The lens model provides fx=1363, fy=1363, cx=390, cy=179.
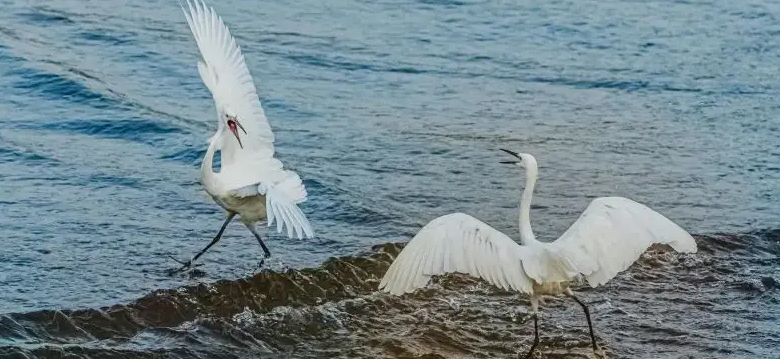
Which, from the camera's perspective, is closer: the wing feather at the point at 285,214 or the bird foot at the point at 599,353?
the wing feather at the point at 285,214

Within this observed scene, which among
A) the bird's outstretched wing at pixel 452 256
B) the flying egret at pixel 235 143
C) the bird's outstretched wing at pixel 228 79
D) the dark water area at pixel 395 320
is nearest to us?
the bird's outstretched wing at pixel 452 256

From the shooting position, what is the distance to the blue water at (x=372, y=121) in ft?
33.9

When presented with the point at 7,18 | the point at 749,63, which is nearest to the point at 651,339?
the point at 749,63

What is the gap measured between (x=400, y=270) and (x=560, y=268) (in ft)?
3.30

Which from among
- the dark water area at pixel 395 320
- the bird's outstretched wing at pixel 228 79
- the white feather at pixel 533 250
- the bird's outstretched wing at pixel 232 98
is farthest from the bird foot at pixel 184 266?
the white feather at pixel 533 250

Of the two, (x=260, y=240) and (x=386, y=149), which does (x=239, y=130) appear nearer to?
(x=260, y=240)

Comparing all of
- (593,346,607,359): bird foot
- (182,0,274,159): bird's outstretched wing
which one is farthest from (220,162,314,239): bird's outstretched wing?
(593,346,607,359): bird foot

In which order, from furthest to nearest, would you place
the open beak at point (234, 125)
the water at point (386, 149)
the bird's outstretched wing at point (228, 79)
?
the bird's outstretched wing at point (228, 79) → the open beak at point (234, 125) → the water at point (386, 149)

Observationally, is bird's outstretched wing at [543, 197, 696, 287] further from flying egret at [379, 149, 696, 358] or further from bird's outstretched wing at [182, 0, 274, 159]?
bird's outstretched wing at [182, 0, 274, 159]

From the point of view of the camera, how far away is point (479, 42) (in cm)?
1698

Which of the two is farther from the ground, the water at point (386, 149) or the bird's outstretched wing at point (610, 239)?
the bird's outstretched wing at point (610, 239)

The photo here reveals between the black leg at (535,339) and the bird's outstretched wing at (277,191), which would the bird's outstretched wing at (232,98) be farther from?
the black leg at (535,339)

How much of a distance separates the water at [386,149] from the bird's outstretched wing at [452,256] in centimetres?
95

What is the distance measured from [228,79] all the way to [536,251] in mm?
3373
